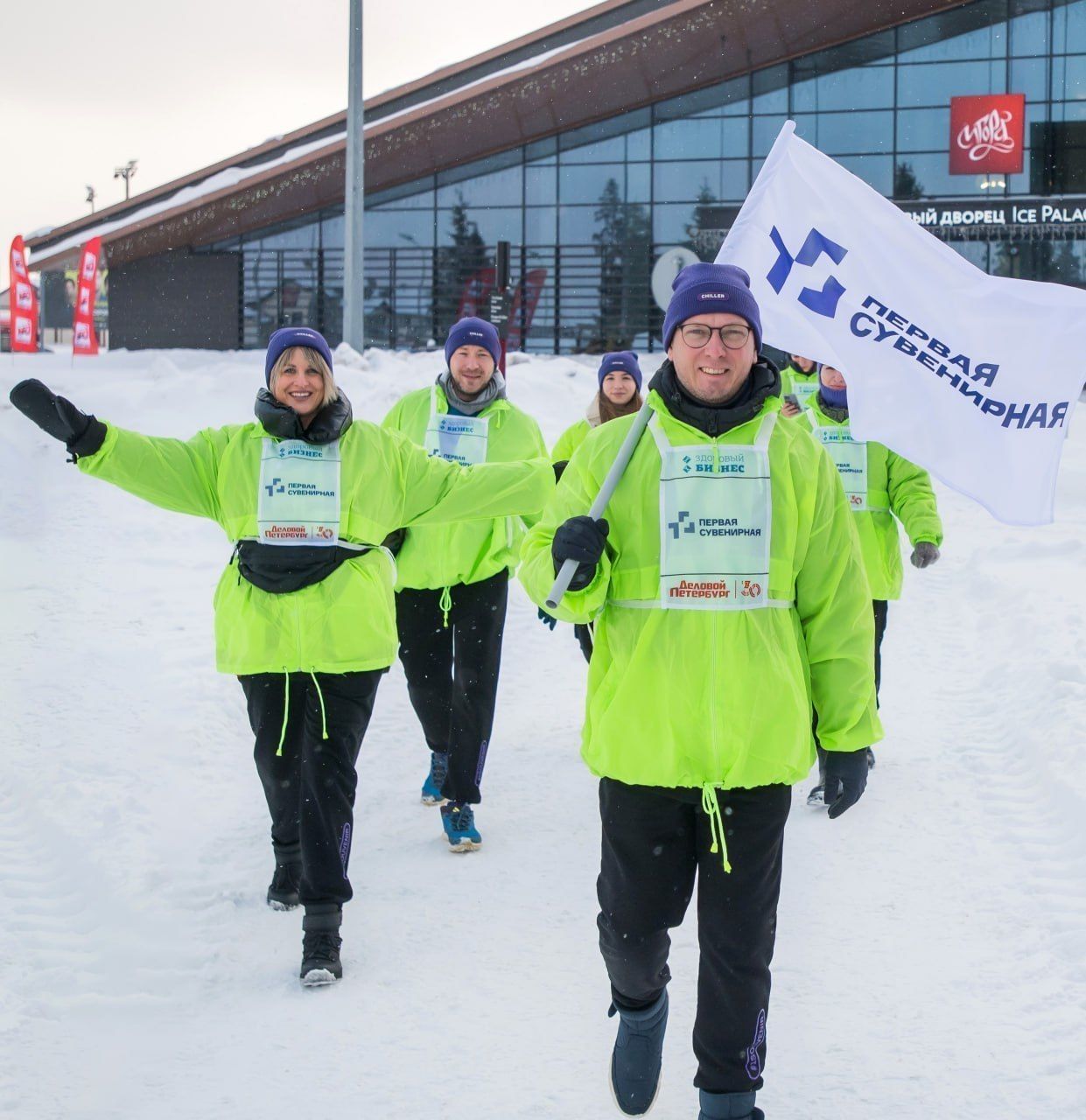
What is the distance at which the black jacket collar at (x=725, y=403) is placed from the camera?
3.21 meters

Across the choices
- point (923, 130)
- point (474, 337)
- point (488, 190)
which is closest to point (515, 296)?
point (488, 190)

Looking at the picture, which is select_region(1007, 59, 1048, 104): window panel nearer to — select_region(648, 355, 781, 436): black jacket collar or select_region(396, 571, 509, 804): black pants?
select_region(396, 571, 509, 804): black pants

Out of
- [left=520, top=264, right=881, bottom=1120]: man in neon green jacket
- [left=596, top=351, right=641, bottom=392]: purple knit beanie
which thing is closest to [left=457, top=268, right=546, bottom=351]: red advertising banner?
[left=596, top=351, right=641, bottom=392]: purple knit beanie

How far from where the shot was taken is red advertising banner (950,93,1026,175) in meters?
26.0

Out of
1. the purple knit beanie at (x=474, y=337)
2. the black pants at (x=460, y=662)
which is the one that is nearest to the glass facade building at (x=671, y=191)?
the purple knit beanie at (x=474, y=337)

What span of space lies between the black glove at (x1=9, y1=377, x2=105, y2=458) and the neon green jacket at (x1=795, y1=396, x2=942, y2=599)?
128 inches

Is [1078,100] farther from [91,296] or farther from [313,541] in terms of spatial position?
[313,541]

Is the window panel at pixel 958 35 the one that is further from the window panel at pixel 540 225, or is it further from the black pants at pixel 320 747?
the black pants at pixel 320 747

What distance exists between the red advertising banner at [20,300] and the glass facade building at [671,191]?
465 centimetres

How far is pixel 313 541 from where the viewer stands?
4.39 metres

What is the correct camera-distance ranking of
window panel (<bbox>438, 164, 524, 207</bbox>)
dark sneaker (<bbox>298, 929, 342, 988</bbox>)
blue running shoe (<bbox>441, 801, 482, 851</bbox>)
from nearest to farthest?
dark sneaker (<bbox>298, 929, 342, 988</bbox>), blue running shoe (<bbox>441, 801, 482, 851</bbox>), window panel (<bbox>438, 164, 524, 207</bbox>)

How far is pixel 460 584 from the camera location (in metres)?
5.83

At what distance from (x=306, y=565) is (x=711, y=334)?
169 cm

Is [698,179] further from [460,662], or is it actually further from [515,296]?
[460,662]
